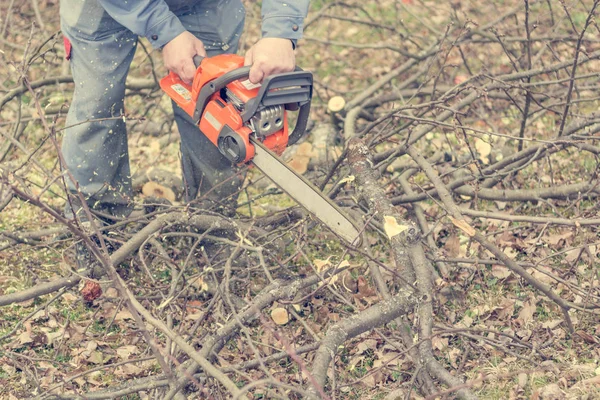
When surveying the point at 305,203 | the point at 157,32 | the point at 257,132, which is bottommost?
the point at 305,203

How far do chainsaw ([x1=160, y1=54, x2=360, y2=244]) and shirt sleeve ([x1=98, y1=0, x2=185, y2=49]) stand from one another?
0.21m

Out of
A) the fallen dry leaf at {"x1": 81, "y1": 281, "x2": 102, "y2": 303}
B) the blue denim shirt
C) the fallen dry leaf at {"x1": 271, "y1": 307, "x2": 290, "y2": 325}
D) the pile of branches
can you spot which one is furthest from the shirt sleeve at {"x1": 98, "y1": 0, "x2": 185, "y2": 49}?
the fallen dry leaf at {"x1": 271, "y1": 307, "x2": 290, "y2": 325}

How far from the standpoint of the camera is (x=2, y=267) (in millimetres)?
3889

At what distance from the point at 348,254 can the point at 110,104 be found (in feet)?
4.93

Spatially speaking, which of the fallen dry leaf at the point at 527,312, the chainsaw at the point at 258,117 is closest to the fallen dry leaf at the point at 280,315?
the chainsaw at the point at 258,117

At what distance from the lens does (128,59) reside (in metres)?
3.56

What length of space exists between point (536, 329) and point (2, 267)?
9.31 feet

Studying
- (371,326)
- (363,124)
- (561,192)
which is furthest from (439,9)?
(371,326)

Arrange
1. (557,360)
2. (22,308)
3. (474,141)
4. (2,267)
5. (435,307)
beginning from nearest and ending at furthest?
(557,360) < (435,307) < (22,308) < (2,267) < (474,141)

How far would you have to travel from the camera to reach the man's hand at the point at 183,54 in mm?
3305

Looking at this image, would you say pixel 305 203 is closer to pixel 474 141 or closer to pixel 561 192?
pixel 561 192

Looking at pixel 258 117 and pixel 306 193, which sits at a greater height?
pixel 258 117

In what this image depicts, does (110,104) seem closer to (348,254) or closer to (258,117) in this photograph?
(258,117)

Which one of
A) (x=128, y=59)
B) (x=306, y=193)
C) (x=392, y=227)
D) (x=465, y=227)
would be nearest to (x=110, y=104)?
(x=128, y=59)
